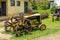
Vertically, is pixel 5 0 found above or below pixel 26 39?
above

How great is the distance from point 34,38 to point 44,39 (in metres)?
0.57

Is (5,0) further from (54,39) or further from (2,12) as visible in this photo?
(54,39)

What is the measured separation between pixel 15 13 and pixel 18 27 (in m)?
13.4

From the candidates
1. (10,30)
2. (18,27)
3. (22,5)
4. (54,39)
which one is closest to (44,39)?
(54,39)

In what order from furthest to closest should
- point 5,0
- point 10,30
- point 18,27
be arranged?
1. point 5,0
2. point 10,30
3. point 18,27

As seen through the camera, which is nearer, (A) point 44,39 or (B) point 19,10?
(A) point 44,39

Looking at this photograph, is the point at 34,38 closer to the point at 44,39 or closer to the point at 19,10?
the point at 44,39

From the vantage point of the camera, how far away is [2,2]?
23297mm

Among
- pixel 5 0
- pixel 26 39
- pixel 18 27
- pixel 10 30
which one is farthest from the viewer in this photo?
pixel 5 0

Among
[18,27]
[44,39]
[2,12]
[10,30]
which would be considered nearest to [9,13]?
[2,12]

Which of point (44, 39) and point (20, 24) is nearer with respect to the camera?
point (44, 39)

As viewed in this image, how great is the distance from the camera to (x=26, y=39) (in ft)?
32.5

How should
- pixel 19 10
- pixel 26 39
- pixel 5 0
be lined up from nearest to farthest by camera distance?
pixel 26 39
pixel 5 0
pixel 19 10

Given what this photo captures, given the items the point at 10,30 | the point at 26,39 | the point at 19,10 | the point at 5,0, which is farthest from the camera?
the point at 19,10
